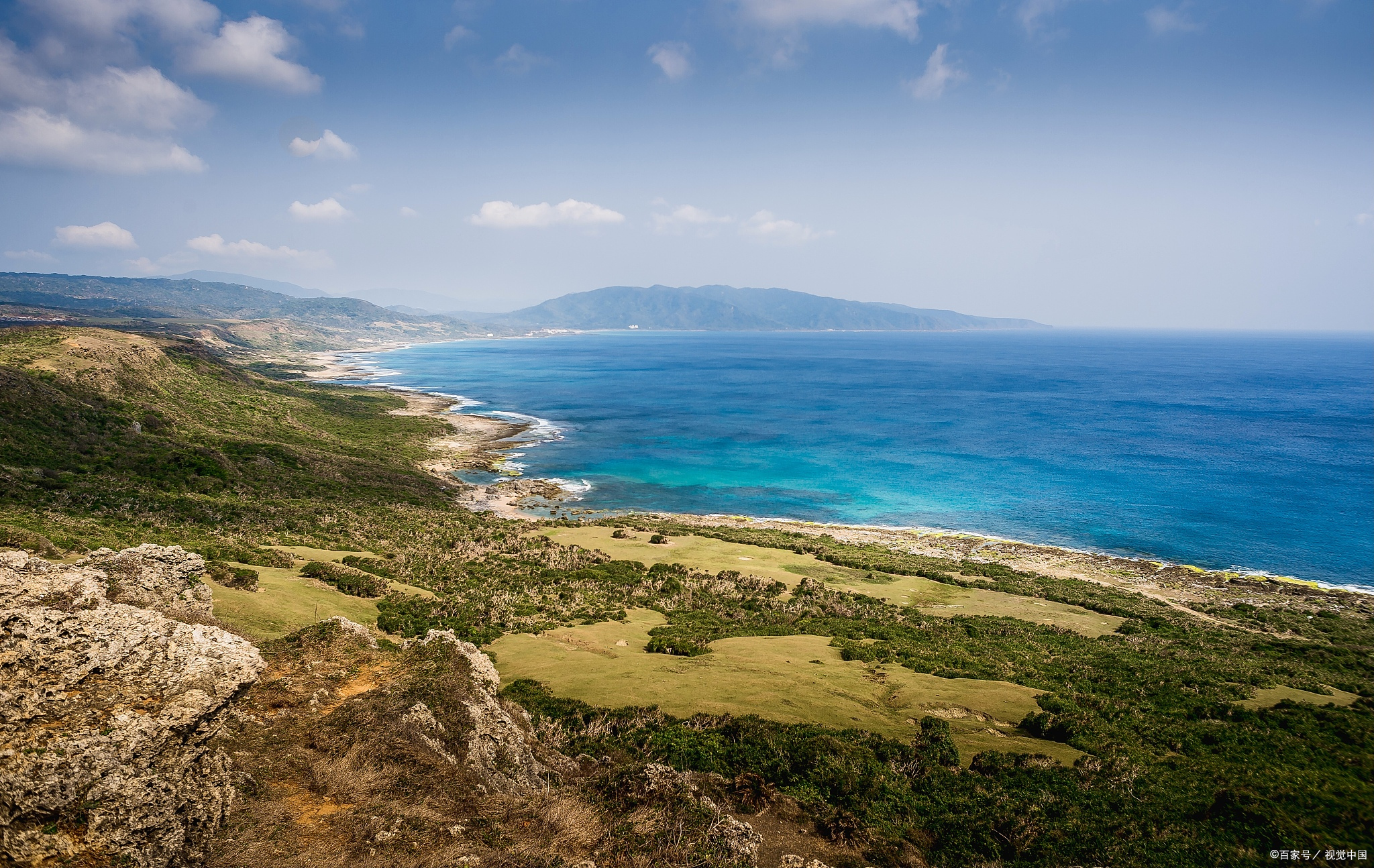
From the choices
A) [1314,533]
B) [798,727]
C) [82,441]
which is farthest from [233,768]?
[1314,533]

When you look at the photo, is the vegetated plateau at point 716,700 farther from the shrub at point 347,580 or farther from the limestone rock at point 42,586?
the limestone rock at point 42,586

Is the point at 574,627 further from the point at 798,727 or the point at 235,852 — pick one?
the point at 235,852

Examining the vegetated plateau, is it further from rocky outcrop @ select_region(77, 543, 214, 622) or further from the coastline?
the coastline

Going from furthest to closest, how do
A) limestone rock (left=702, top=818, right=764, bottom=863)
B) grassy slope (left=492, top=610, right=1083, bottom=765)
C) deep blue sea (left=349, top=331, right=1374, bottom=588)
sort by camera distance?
deep blue sea (left=349, top=331, right=1374, bottom=588)
grassy slope (left=492, top=610, right=1083, bottom=765)
limestone rock (left=702, top=818, right=764, bottom=863)

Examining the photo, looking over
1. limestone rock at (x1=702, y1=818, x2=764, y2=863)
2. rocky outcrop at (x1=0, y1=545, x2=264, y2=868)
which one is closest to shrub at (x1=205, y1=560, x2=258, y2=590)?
rocky outcrop at (x1=0, y1=545, x2=264, y2=868)

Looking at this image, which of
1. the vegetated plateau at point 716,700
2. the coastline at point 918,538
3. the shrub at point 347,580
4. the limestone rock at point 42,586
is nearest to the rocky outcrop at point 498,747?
the vegetated plateau at point 716,700

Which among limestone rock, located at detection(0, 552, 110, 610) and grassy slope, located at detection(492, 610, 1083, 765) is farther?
grassy slope, located at detection(492, 610, 1083, 765)

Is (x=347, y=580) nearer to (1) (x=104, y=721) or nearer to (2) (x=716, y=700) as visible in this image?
(1) (x=104, y=721)
